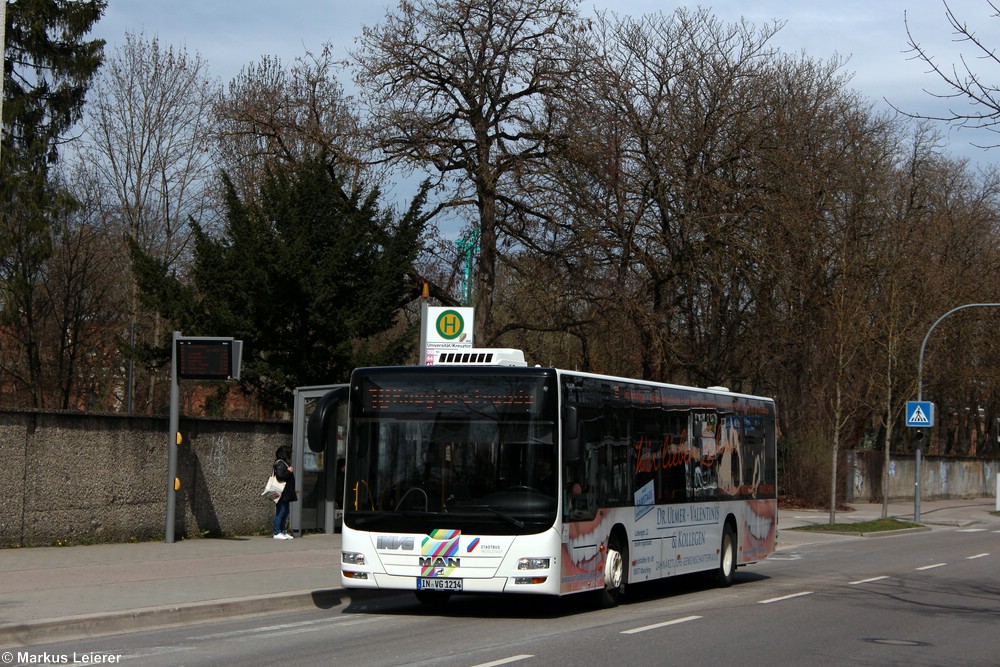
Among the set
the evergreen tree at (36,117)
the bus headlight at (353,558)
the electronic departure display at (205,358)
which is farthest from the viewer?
the evergreen tree at (36,117)

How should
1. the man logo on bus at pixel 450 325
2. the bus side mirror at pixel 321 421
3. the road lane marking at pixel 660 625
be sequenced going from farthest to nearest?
the man logo on bus at pixel 450 325 < the bus side mirror at pixel 321 421 < the road lane marking at pixel 660 625

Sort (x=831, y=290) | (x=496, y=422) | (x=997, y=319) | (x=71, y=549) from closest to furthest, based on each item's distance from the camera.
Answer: (x=496, y=422), (x=71, y=549), (x=831, y=290), (x=997, y=319)

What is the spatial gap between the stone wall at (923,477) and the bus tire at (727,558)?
30.8m

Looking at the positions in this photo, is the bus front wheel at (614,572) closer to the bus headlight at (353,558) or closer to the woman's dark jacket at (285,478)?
the bus headlight at (353,558)

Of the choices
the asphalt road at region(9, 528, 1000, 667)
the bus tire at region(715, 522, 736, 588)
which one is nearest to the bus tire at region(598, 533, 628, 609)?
the asphalt road at region(9, 528, 1000, 667)

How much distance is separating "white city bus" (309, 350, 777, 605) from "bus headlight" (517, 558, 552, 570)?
2 centimetres

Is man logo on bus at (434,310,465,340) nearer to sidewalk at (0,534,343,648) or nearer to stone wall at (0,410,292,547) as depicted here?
sidewalk at (0,534,343,648)

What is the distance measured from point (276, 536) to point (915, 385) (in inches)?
909

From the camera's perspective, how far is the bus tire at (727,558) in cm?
1794

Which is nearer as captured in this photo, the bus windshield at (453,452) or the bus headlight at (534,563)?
the bus headlight at (534,563)

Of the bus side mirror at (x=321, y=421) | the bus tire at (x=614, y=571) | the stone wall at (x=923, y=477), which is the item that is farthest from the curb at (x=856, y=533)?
the bus side mirror at (x=321, y=421)

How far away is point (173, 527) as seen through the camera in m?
20.0

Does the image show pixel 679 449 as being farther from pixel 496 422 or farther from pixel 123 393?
pixel 123 393

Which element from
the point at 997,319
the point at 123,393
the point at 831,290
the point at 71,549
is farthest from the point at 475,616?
the point at 997,319
